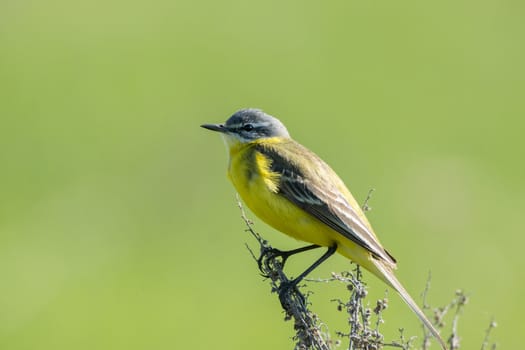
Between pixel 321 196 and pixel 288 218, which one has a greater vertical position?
pixel 321 196

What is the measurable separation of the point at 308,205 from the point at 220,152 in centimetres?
1084

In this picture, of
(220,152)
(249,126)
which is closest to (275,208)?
(249,126)

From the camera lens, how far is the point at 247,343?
13.6 meters

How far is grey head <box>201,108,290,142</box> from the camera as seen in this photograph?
28.0ft

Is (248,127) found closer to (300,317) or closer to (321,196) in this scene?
(321,196)

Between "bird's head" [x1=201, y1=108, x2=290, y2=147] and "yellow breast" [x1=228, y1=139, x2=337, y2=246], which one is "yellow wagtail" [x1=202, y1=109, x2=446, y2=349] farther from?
"bird's head" [x1=201, y1=108, x2=290, y2=147]

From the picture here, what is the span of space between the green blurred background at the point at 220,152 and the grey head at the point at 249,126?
492cm

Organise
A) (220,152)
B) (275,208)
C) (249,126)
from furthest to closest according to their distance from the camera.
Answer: (220,152) < (249,126) < (275,208)

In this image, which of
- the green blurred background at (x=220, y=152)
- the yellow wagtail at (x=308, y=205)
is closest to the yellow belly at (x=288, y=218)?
the yellow wagtail at (x=308, y=205)

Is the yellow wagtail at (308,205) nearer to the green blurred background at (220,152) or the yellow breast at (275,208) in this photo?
the yellow breast at (275,208)

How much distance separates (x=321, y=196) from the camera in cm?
780

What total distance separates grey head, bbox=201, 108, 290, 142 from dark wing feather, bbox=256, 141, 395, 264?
388mm


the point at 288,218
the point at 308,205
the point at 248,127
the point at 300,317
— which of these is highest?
the point at 248,127

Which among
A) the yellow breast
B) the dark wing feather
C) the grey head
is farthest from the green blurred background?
the yellow breast
